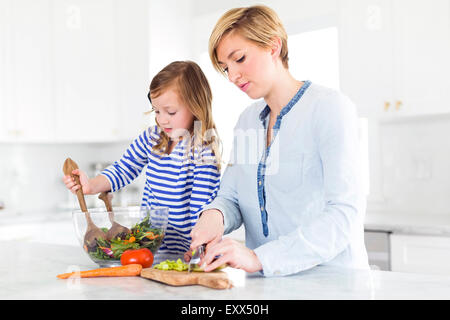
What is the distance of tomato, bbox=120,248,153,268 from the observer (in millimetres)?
1061

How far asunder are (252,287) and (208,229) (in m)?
0.26

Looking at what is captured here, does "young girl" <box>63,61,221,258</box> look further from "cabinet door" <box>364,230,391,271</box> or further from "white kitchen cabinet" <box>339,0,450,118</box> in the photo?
"white kitchen cabinet" <box>339,0,450,118</box>

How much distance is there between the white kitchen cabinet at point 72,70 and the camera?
10.9ft

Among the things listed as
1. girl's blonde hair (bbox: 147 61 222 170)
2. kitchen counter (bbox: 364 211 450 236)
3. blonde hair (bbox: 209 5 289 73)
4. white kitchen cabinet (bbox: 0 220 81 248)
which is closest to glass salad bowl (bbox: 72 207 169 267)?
girl's blonde hair (bbox: 147 61 222 170)

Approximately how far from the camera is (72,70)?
139 inches

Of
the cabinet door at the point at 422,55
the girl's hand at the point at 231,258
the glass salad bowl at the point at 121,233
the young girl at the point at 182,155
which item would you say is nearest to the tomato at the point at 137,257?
the glass salad bowl at the point at 121,233

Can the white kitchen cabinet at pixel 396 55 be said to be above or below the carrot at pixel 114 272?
above

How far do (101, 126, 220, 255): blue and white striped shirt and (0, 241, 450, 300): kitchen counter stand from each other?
0.35 m

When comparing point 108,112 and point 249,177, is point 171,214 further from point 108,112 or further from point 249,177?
point 108,112

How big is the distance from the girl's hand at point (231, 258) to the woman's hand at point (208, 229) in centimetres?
11

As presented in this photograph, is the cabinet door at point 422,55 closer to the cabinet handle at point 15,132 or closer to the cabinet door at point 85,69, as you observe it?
the cabinet door at point 85,69

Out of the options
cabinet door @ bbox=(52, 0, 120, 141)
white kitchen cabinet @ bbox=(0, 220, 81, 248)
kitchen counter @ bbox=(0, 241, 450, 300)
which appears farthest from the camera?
cabinet door @ bbox=(52, 0, 120, 141)

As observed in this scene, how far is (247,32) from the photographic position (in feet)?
3.87
